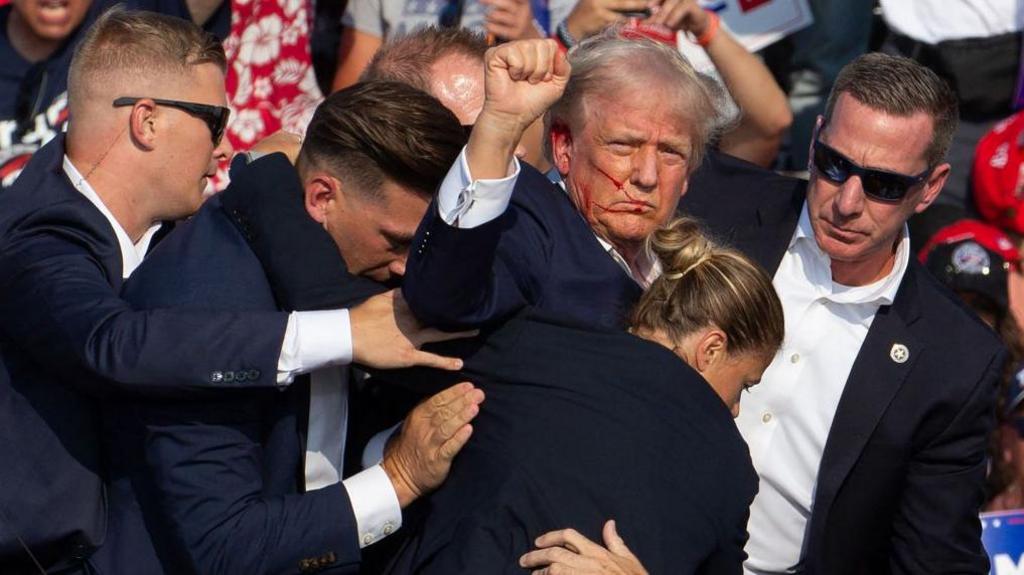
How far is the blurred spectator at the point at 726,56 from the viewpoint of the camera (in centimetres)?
520

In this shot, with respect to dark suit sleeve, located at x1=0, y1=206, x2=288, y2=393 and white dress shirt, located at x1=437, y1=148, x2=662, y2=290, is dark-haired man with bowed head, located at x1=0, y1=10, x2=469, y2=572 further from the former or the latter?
white dress shirt, located at x1=437, y1=148, x2=662, y2=290

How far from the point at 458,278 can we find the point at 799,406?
1.71 m

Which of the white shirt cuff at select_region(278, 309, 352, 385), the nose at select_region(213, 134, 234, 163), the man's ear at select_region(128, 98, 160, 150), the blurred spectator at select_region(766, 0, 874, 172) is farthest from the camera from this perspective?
the blurred spectator at select_region(766, 0, 874, 172)

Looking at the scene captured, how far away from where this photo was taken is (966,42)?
599 centimetres

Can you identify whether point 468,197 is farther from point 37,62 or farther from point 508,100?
point 37,62

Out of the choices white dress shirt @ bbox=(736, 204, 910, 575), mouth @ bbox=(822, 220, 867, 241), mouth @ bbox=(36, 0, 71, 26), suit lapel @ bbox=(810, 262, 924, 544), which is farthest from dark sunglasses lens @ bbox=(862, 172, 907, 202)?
mouth @ bbox=(36, 0, 71, 26)

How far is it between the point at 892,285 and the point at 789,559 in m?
0.79

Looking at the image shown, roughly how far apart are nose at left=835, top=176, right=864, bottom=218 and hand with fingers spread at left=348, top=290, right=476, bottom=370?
1.50 m

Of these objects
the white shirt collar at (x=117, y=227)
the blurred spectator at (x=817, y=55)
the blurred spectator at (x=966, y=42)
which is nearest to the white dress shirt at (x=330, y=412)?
the white shirt collar at (x=117, y=227)

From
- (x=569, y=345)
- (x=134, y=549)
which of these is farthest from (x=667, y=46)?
(x=134, y=549)

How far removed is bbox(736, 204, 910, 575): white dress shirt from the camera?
4.54 m

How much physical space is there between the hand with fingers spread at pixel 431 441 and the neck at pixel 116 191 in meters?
0.91

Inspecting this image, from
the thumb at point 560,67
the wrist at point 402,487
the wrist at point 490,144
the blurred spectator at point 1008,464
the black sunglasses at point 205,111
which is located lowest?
the blurred spectator at point 1008,464

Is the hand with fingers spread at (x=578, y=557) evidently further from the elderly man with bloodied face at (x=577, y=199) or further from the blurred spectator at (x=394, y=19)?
the blurred spectator at (x=394, y=19)
